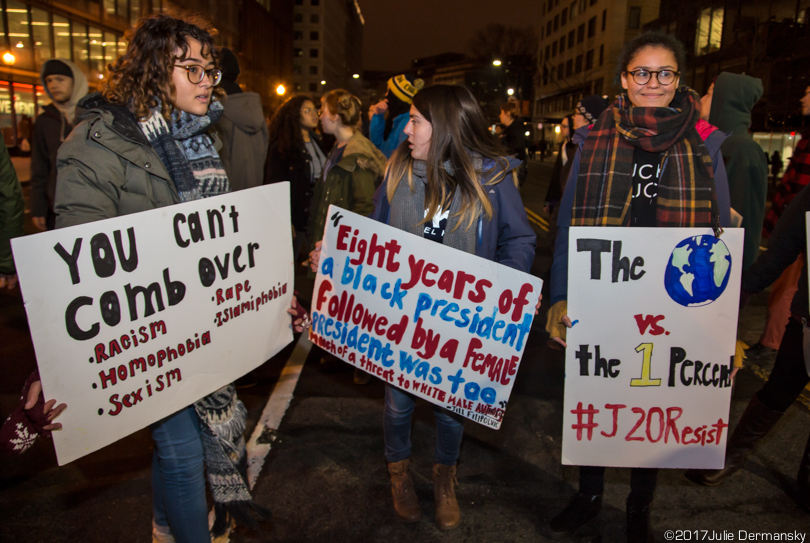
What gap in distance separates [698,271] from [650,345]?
0.35 meters

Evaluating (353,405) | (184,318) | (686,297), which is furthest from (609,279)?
(353,405)

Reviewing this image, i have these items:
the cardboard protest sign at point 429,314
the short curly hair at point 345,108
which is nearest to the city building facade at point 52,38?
the short curly hair at point 345,108

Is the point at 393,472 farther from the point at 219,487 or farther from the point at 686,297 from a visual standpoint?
the point at 686,297

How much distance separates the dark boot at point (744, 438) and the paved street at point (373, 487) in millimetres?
55

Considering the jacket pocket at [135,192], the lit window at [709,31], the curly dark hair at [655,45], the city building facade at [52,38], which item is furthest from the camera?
the lit window at [709,31]

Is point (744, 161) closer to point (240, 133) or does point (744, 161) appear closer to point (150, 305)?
point (240, 133)

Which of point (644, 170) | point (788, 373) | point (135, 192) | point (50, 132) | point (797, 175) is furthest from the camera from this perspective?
point (50, 132)

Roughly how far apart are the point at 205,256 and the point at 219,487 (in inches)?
40.8

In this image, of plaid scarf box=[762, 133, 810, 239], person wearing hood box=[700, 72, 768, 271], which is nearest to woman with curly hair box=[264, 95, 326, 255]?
person wearing hood box=[700, 72, 768, 271]

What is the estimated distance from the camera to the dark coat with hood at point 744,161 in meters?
3.40

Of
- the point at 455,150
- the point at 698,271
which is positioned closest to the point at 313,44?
the point at 455,150

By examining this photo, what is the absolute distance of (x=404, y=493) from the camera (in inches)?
108

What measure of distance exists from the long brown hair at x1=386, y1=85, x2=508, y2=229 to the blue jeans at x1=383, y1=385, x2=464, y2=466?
89 cm

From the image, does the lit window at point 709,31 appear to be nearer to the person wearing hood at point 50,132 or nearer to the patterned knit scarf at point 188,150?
the person wearing hood at point 50,132
